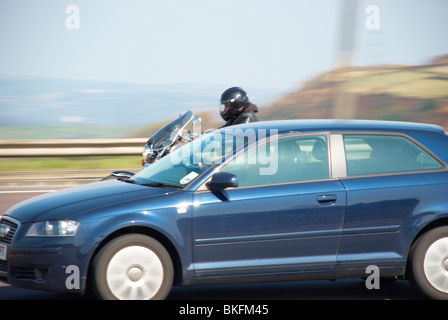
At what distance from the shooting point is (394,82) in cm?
2964

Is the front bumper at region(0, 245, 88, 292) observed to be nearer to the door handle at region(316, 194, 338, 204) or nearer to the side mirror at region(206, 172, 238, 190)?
the side mirror at region(206, 172, 238, 190)

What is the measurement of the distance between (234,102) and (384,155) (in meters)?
2.97

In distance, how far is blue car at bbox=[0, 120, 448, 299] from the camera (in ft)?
17.1

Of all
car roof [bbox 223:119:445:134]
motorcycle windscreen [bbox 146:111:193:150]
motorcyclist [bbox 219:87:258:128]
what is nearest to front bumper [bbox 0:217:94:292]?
car roof [bbox 223:119:445:134]

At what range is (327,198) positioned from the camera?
5629mm

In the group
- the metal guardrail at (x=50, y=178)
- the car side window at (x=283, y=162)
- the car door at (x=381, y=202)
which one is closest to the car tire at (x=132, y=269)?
the car side window at (x=283, y=162)

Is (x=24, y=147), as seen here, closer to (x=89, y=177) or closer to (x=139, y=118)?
(x=89, y=177)

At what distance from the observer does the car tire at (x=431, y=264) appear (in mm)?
5766

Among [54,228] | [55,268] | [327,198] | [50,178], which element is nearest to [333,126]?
[327,198]

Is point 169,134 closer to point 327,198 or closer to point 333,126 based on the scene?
point 333,126

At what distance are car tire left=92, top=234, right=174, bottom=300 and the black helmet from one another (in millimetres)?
3626

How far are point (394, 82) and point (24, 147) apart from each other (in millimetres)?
17851

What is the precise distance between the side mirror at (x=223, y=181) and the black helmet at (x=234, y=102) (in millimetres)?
3249
